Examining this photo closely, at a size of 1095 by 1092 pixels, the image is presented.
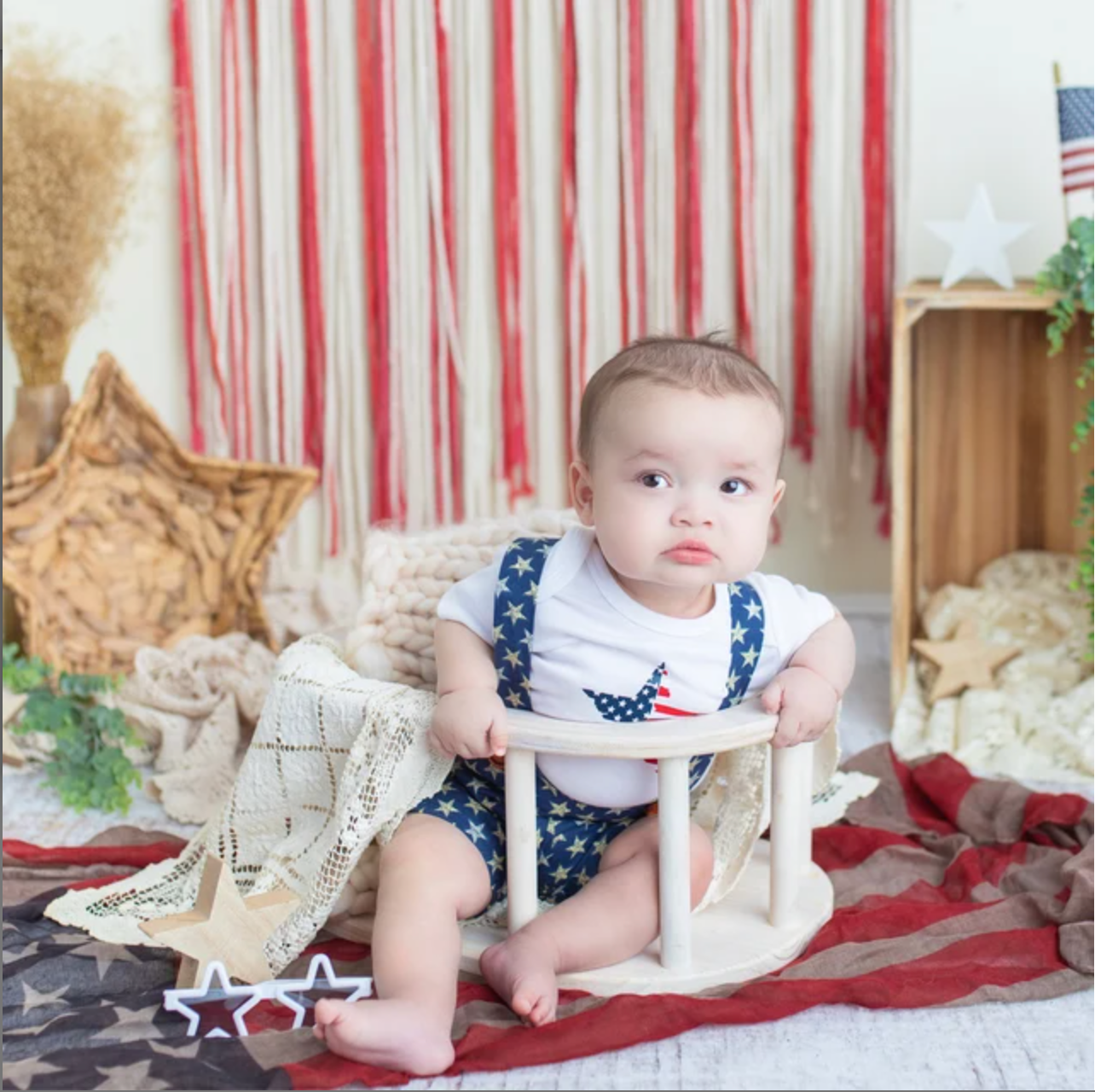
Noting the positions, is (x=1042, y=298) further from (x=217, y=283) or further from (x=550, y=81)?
(x=217, y=283)

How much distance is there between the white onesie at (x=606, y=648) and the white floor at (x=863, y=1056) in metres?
0.27

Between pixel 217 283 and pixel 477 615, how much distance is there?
136 cm

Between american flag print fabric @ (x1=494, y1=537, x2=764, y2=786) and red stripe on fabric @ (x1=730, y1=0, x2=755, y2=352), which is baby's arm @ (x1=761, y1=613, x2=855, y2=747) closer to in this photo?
american flag print fabric @ (x1=494, y1=537, x2=764, y2=786)

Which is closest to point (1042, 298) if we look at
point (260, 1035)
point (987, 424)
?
point (987, 424)

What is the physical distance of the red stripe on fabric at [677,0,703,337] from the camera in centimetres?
257

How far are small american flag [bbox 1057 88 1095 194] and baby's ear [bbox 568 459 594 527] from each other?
1217 mm

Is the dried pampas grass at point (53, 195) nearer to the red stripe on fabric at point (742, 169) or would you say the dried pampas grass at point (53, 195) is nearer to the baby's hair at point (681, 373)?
the red stripe on fabric at point (742, 169)

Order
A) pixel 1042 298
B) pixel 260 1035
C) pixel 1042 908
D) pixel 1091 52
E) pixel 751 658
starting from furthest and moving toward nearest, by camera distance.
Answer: pixel 1091 52
pixel 1042 298
pixel 1042 908
pixel 751 658
pixel 260 1035

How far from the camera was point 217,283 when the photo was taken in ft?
8.87

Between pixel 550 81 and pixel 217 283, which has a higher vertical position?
pixel 550 81

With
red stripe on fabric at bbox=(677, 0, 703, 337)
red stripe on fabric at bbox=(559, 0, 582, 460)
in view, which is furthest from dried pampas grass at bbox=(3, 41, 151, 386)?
red stripe on fabric at bbox=(677, 0, 703, 337)

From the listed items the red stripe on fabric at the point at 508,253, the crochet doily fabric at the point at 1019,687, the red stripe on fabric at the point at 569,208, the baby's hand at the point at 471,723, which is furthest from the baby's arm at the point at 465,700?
the red stripe on fabric at the point at 508,253

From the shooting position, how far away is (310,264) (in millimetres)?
2674

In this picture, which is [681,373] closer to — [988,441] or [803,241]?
[803,241]
